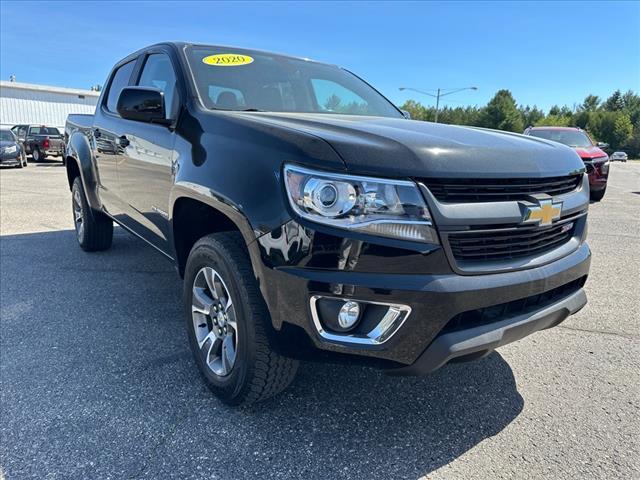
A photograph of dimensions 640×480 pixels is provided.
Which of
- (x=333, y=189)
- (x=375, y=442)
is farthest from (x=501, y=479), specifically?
(x=333, y=189)

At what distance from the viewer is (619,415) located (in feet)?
7.77

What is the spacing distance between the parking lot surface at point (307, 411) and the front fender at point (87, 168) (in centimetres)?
128

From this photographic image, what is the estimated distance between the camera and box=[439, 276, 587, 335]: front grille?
1880 mm

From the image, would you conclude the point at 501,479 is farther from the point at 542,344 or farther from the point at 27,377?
the point at 27,377

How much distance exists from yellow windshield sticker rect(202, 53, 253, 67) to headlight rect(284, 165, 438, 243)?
5.54 feet

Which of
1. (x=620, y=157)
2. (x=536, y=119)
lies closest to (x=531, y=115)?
(x=536, y=119)

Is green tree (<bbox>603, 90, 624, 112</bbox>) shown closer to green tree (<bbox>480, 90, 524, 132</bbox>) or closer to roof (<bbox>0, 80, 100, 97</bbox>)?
green tree (<bbox>480, 90, 524, 132</bbox>)

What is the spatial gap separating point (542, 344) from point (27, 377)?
3.12 m

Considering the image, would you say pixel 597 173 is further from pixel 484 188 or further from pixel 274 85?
pixel 484 188

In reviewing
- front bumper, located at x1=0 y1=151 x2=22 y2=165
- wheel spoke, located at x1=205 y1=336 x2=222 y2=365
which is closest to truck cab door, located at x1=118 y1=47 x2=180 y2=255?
wheel spoke, located at x1=205 y1=336 x2=222 y2=365

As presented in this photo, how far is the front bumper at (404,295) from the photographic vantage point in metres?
1.76

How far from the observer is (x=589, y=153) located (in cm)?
Result: 948

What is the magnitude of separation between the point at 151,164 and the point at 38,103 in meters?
38.3

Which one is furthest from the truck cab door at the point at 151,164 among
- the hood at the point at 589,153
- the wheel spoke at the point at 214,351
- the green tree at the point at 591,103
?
the green tree at the point at 591,103
